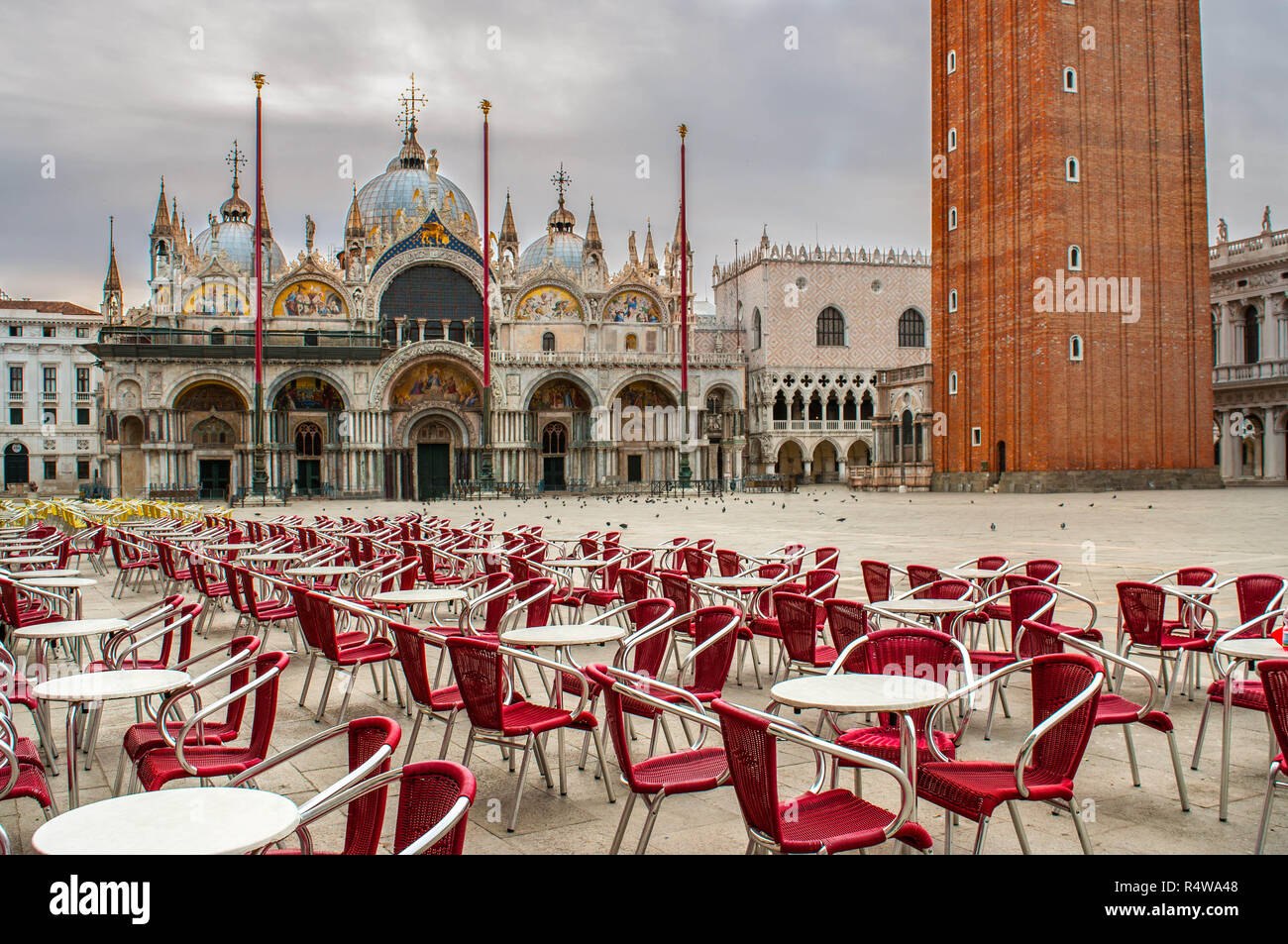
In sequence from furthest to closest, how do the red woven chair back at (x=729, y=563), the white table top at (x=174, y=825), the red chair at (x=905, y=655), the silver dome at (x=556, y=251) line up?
1. the silver dome at (x=556, y=251)
2. the red woven chair back at (x=729, y=563)
3. the red chair at (x=905, y=655)
4. the white table top at (x=174, y=825)

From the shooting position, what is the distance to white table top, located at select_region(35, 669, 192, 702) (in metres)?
4.39

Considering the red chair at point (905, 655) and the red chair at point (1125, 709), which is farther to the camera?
the red chair at point (905, 655)

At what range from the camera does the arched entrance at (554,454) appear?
50469mm

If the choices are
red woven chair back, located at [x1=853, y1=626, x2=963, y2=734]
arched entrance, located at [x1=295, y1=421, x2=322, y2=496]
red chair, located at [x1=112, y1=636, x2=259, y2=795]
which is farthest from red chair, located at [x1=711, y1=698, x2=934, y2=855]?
arched entrance, located at [x1=295, y1=421, x2=322, y2=496]

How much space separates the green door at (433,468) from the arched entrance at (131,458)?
468 inches

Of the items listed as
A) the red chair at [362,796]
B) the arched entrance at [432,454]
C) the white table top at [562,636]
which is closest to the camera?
the red chair at [362,796]

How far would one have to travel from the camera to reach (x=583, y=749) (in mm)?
5660

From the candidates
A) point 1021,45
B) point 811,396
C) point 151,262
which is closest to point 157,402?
point 151,262

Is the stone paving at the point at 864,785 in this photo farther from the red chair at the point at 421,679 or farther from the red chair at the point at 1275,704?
the red chair at the point at 421,679

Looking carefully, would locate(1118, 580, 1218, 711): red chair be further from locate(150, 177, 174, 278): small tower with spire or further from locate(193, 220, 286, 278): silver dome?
locate(150, 177, 174, 278): small tower with spire

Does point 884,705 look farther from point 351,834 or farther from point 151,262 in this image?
point 151,262

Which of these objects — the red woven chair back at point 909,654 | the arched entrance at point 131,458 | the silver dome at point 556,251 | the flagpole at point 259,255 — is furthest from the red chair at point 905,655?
the silver dome at point 556,251

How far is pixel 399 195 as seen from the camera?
2066 inches

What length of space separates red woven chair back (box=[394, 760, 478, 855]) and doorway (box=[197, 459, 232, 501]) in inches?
1770
